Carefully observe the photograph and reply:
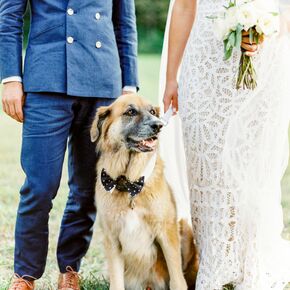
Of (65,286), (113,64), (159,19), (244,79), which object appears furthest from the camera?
(159,19)

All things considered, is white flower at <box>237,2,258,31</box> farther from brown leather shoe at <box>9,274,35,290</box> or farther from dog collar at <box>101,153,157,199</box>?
brown leather shoe at <box>9,274,35,290</box>

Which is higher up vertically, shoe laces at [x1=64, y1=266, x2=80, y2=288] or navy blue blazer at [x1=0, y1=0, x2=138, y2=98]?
navy blue blazer at [x1=0, y1=0, x2=138, y2=98]

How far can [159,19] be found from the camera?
101 feet

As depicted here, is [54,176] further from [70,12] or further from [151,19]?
[151,19]

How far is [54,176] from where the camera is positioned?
3.92 m

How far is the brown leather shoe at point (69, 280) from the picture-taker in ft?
14.1

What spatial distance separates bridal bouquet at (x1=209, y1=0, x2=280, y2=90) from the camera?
11.3 ft

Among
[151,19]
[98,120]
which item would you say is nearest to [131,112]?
[98,120]

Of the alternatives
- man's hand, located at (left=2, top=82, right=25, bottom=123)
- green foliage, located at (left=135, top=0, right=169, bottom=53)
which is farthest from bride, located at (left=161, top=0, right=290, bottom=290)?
green foliage, located at (left=135, top=0, right=169, bottom=53)

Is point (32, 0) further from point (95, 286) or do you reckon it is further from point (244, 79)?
point (95, 286)

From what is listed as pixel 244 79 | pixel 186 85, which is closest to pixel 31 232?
pixel 186 85

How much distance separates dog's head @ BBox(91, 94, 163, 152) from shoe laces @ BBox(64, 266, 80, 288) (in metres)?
0.88

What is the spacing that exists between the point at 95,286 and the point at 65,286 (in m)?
0.20

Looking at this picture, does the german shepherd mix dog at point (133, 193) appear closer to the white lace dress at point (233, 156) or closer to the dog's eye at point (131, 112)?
the dog's eye at point (131, 112)
